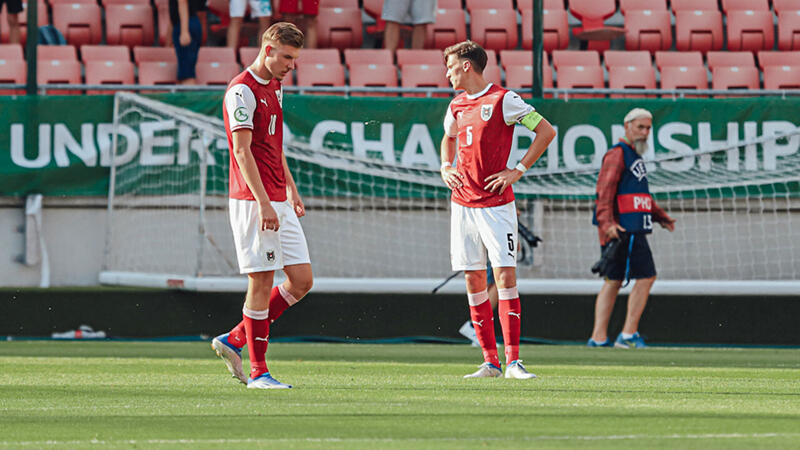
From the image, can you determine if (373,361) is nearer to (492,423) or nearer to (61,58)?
(492,423)

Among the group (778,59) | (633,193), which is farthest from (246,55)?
(778,59)

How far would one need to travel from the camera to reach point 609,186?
10148 mm

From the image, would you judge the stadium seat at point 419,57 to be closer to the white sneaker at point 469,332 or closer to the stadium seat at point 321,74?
the stadium seat at point 321,74

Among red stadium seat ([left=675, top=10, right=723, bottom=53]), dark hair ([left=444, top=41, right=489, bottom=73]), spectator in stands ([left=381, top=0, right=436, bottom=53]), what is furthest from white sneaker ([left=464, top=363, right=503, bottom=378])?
red stadium seat ([left=675, top=10, right=723, bottom=53])

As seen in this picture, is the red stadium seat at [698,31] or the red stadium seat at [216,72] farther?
the red stadium seat at [698,31]

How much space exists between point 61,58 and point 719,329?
766cm

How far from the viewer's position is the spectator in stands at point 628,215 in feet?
33.3

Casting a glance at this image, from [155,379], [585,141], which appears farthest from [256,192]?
[585,141]

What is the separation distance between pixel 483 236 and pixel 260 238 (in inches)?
57.1

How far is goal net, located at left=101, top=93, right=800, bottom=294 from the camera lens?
→ 38.3 ft

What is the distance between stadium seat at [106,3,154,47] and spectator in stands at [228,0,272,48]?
1101 millimetres

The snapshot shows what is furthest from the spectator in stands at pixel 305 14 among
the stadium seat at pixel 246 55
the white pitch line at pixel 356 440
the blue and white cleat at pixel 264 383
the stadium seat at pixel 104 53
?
the white pitch line at pixel 356 440

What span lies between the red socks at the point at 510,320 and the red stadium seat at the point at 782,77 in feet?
29.1

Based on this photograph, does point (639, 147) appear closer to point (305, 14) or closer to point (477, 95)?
point (477, 95)
